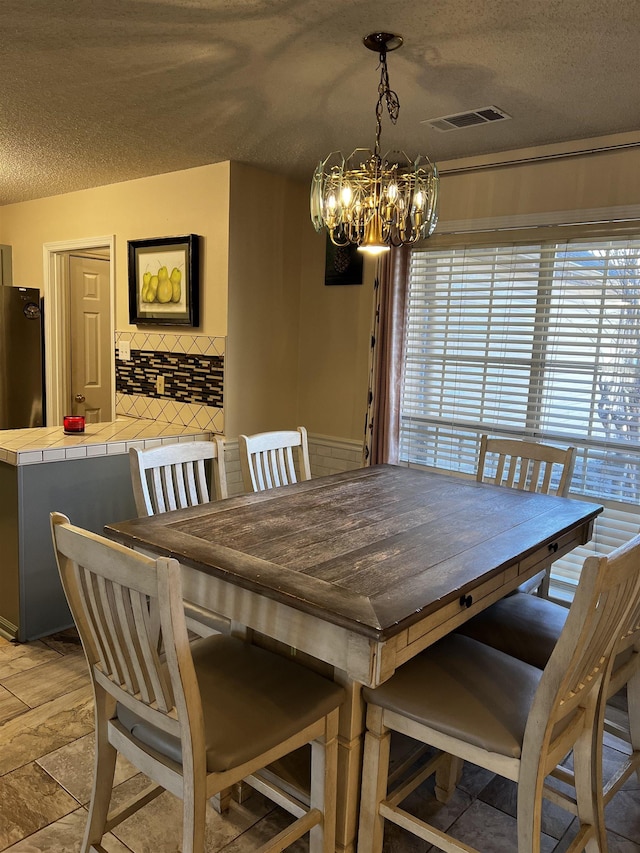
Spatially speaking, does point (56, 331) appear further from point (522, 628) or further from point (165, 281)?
point (522, 628)

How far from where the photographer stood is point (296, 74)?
223 cm

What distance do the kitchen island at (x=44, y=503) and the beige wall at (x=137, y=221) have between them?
3.39 ft

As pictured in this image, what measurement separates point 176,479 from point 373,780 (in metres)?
1.26

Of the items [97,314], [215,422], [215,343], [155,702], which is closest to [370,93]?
[215,343]

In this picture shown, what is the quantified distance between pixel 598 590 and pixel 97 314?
4.63 metres

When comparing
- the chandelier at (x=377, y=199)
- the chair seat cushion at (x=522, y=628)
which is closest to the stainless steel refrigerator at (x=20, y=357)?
the chandelier at (x=377, y=199)

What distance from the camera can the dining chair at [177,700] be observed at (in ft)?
4.12

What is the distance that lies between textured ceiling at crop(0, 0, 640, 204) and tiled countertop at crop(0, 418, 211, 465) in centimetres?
147

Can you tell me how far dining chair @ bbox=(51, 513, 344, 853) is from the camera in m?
1.25

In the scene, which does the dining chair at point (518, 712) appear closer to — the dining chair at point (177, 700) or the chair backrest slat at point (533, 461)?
the dining chair at point (177, 700)

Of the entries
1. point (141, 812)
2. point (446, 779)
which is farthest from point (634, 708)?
point (141, 812)

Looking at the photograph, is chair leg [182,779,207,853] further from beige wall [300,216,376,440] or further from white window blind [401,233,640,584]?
beige wall [300,216,376,440]

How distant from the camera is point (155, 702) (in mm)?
1371

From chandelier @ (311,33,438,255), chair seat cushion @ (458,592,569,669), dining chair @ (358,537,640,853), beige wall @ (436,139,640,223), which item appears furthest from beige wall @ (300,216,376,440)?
dining chair @ (358,537,640,853)
